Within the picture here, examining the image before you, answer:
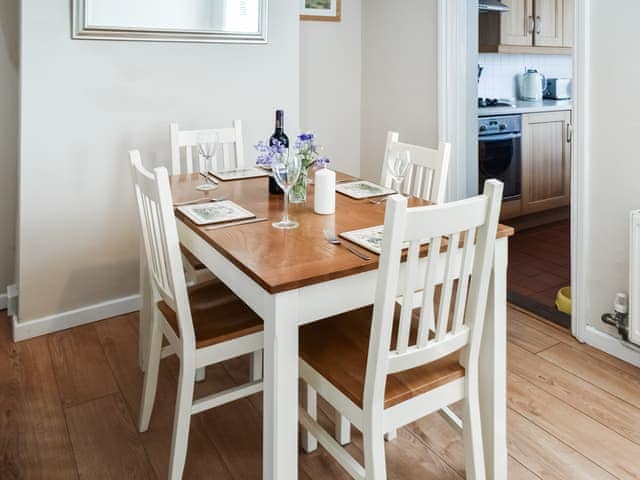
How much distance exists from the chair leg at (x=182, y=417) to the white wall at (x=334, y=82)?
2.45 metres

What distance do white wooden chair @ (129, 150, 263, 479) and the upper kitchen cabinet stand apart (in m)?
3.32

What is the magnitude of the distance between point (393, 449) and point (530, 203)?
294cm

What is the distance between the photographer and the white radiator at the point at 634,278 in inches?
83.4

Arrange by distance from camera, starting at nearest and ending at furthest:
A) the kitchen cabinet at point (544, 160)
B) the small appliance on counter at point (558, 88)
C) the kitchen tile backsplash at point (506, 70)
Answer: the kitchen cabinet at point (544, 160) < the kitchen tile backsplash at point (506, 70) < the small appliance on counter at point (558, 88)

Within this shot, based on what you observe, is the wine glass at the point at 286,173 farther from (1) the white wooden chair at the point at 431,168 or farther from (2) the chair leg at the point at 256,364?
(2) the chair leg at the point at 256,364

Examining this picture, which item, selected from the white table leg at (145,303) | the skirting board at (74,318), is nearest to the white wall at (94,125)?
the skirting board at (74,318)

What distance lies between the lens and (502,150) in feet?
13.0

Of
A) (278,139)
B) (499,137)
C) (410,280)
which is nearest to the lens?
(410,280)

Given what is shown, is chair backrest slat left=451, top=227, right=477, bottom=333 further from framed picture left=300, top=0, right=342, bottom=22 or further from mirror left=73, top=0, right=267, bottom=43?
→ framed picture left=300, top=0, right=342, bottom=22

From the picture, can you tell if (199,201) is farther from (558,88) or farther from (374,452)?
(558,88)

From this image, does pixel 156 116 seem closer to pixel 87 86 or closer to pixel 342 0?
pixel 87 86

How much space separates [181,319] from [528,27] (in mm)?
3867

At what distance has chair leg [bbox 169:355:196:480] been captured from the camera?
1.59 m

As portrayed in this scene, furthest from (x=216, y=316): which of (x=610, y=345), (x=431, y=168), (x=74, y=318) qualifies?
(x=610, y=345)
